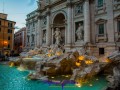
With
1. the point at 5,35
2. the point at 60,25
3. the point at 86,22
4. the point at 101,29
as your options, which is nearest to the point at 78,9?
the point at 86,22

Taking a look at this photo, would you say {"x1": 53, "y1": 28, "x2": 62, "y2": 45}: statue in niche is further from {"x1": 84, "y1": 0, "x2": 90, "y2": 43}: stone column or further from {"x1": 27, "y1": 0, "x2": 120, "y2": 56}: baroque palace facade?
{"x1": 84, "y1": 0, "x2": 90, "y2": 43}: stone column

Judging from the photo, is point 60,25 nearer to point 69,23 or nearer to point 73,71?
point 69,23

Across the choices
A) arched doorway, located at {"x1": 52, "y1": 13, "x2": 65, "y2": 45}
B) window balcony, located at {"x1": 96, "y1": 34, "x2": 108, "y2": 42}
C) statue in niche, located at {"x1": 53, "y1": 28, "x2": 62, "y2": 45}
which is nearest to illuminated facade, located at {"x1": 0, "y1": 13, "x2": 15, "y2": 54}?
arched doorway, located at {"x1": 52, "y1": 13, "x2": 65, "y2": 45}

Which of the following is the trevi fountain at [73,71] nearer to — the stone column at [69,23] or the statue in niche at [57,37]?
the stone column at [69,23]

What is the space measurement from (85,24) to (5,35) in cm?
3041

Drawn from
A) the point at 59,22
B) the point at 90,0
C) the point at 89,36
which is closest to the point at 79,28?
the point at 89,36

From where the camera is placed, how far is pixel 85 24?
2152 centimetres

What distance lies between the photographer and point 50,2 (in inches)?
1167

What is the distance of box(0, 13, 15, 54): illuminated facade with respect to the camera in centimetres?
4303

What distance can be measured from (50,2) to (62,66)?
1801 centimetres

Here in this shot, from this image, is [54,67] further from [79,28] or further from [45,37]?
[45,37]

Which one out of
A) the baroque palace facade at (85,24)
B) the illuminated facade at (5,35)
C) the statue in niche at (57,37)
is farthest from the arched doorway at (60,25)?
the illuminated facade at (5,35)

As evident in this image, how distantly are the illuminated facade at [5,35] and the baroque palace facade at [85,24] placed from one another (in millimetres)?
18233

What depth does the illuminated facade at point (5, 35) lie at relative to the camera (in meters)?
43.0
